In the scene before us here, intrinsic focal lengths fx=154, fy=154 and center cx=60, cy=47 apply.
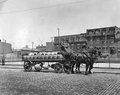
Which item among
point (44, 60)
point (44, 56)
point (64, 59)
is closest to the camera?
point (64, 59)

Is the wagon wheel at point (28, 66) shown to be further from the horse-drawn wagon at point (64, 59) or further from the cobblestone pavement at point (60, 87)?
the cobblestone pavement at point (60, 87)

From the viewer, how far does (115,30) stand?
209 feet

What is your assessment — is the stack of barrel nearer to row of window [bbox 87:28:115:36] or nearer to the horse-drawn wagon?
the horse-drawn wagon

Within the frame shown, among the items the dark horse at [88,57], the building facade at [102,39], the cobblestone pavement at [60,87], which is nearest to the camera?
the cobblestone pavement at [60,87]

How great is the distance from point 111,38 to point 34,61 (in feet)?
167

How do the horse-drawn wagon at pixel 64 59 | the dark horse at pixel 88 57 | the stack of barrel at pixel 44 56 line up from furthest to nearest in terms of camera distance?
1. the stack of barrel at pixel 44 56
2. the horse-drawn wagon at pixel 64 59
3. the dark horse at pixel 88 57

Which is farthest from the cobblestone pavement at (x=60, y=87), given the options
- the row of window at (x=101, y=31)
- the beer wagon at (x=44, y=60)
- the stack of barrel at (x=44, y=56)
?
the row of window at (x=101, y=31)

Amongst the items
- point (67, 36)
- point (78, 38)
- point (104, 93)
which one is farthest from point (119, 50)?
point (104, 93)

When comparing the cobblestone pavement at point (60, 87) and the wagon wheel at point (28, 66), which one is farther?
the wagon wheel at point (28, 66)

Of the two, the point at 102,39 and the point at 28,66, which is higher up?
the point at 102,39

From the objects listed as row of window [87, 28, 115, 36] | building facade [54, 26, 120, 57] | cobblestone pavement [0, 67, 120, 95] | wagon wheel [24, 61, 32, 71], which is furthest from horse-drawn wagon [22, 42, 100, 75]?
row of window [87, 28, 115, 36]

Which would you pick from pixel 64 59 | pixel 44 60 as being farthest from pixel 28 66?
pixel 64 59

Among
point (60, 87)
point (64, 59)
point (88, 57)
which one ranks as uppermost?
point (88, 57)

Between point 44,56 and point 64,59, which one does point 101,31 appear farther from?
→ point 64,59
